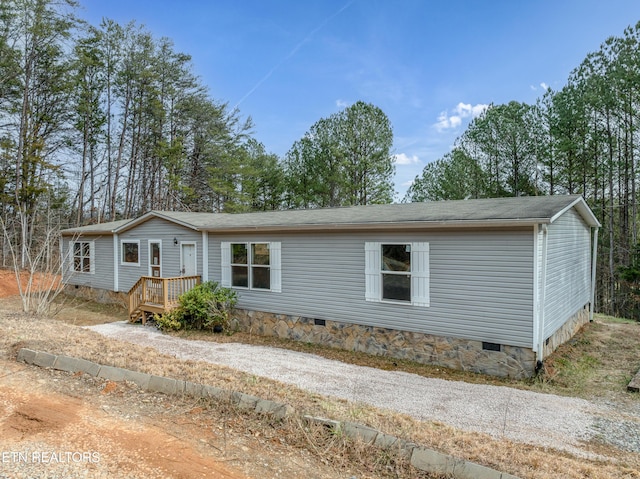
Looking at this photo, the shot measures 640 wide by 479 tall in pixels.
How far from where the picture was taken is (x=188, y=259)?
11469mm

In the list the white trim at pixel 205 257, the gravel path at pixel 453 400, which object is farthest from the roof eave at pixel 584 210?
the white trim at pixel 205 257

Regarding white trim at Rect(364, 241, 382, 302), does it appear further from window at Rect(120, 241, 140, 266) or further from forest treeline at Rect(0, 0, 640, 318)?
forest treeline at Rect(0, 0, 640, 318)

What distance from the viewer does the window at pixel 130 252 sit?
1317 cm

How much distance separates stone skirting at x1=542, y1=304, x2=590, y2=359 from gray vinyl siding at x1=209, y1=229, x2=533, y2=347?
124cm

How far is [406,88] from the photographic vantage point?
17.1m

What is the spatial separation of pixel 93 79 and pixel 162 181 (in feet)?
22.2

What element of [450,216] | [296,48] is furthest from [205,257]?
[296,48]

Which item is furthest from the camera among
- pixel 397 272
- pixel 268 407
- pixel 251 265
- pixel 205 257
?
pixel 205 257

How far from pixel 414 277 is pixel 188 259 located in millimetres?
7253

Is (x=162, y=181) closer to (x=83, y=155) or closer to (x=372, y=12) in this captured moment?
(x=83, y=155)

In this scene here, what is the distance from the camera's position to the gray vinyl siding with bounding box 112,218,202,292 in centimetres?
1136

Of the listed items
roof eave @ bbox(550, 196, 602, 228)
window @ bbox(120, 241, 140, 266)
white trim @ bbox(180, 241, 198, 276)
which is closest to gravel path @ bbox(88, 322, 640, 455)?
white trim @ bbox(180, 241, 198, 276)

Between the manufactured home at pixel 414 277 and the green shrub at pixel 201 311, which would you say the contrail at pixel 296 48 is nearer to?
the manufactured home at pixel 414 277

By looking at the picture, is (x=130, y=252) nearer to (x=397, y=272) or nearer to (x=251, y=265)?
(x=251, y=265)
